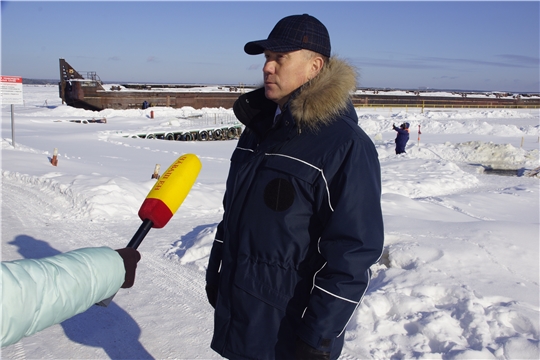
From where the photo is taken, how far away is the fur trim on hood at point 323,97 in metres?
2.16

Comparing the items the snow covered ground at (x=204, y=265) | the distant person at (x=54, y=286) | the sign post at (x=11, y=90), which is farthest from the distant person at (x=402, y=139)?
the distant person at (x=54, y=286)

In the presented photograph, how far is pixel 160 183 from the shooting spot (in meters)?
2.49

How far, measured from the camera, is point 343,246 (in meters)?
2.00

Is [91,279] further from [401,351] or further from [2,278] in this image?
[401,351]

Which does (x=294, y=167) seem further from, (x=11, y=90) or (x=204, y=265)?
(x=11, y=90)

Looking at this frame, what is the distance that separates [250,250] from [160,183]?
24.6 inches

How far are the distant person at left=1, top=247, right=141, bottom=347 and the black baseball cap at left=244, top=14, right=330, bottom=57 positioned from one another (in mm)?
1179

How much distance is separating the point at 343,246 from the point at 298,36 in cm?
101

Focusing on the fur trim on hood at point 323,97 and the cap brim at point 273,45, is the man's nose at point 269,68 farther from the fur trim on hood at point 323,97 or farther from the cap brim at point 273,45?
the fur trim on hood at point 323,97

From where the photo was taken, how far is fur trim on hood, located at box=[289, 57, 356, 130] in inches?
85.1

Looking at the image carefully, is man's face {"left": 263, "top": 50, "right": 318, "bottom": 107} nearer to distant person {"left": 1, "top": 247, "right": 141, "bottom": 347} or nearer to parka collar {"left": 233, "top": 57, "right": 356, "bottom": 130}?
parka collar {"left": 233, "top": 57, "right": 356, "bottom": 130}

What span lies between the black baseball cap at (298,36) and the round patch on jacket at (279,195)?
646mm

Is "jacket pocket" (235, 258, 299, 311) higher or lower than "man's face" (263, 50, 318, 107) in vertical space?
lower

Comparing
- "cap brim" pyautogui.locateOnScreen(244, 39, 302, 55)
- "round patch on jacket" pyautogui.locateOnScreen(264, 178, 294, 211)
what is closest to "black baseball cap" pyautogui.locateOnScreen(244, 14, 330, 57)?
"cap brim" pyautogui.locateOnScreen(244, 39, 302, 55)
